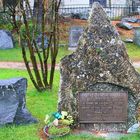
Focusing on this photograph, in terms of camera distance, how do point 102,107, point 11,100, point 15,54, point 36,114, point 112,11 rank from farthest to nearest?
1. point 112,11
2. point 15,54
3. point 36,114
4. point 11,100
5. point 102,107

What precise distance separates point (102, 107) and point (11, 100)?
1.72 m

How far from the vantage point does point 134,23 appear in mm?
29000

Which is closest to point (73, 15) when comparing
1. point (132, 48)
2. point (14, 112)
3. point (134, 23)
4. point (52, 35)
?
point (134, 23)

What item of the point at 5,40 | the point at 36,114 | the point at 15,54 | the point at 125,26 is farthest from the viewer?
the point at 125,26

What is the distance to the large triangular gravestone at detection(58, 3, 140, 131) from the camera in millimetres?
8750

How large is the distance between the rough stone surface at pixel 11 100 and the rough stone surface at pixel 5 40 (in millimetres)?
12198

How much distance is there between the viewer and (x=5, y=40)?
2136cm

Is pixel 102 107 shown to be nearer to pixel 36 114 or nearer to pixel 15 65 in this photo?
pixel 36 114

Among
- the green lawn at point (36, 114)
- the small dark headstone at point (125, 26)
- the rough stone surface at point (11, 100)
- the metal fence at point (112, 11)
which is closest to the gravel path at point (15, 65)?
the green lawn at point (36, 114)

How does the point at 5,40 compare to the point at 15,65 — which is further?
the point at 5,40

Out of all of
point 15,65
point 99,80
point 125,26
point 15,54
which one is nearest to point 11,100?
point 99,80

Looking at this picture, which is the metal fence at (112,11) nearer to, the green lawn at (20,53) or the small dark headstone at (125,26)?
the small dark headstone at (125,26)

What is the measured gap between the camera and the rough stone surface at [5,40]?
21.2 metres

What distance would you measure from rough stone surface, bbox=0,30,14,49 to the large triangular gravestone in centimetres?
1263
